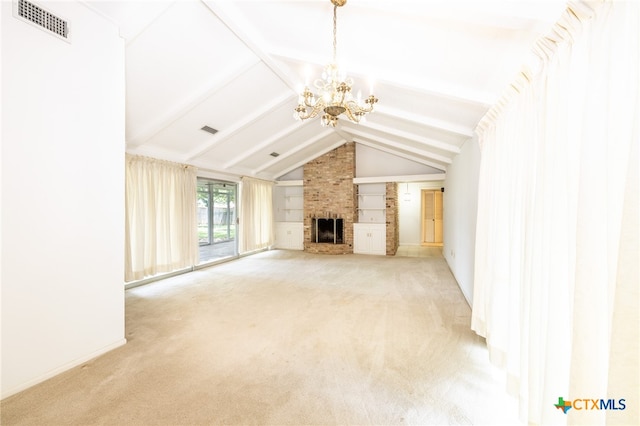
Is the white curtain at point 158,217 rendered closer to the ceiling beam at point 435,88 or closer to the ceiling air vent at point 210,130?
the ceiling air vent at point 210,130

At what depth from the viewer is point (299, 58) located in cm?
332

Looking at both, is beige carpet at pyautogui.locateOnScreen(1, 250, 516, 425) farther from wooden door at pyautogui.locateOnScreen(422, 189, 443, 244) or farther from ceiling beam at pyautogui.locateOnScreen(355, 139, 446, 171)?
wooden door at pyautogui.locateOnScreen(422, 189, 443, 244)

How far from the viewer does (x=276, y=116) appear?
5.43m

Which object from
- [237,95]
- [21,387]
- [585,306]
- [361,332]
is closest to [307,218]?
[237,95]

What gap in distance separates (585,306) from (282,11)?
9.85 feet

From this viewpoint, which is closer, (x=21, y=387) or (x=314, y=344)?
(x=21, y=387)

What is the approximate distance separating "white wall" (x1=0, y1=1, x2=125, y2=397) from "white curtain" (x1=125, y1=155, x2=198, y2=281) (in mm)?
2144

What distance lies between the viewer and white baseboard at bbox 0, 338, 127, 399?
1917 mm

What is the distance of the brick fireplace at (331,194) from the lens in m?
8.27

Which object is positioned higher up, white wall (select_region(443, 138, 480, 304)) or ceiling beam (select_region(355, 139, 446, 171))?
ceiling beam (select_region(355, 139, 446, 171))

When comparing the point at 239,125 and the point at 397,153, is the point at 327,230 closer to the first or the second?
the point at 397,153

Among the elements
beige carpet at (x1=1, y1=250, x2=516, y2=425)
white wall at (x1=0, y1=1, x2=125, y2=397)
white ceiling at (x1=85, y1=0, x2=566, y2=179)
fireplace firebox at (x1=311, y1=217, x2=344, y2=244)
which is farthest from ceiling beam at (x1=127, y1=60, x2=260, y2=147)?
fireplace firebox at (x1=311, y1=217, x2=344, y2=244)

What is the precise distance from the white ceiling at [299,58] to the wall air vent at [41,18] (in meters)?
0.39

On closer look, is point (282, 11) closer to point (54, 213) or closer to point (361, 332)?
point (54, 213)
